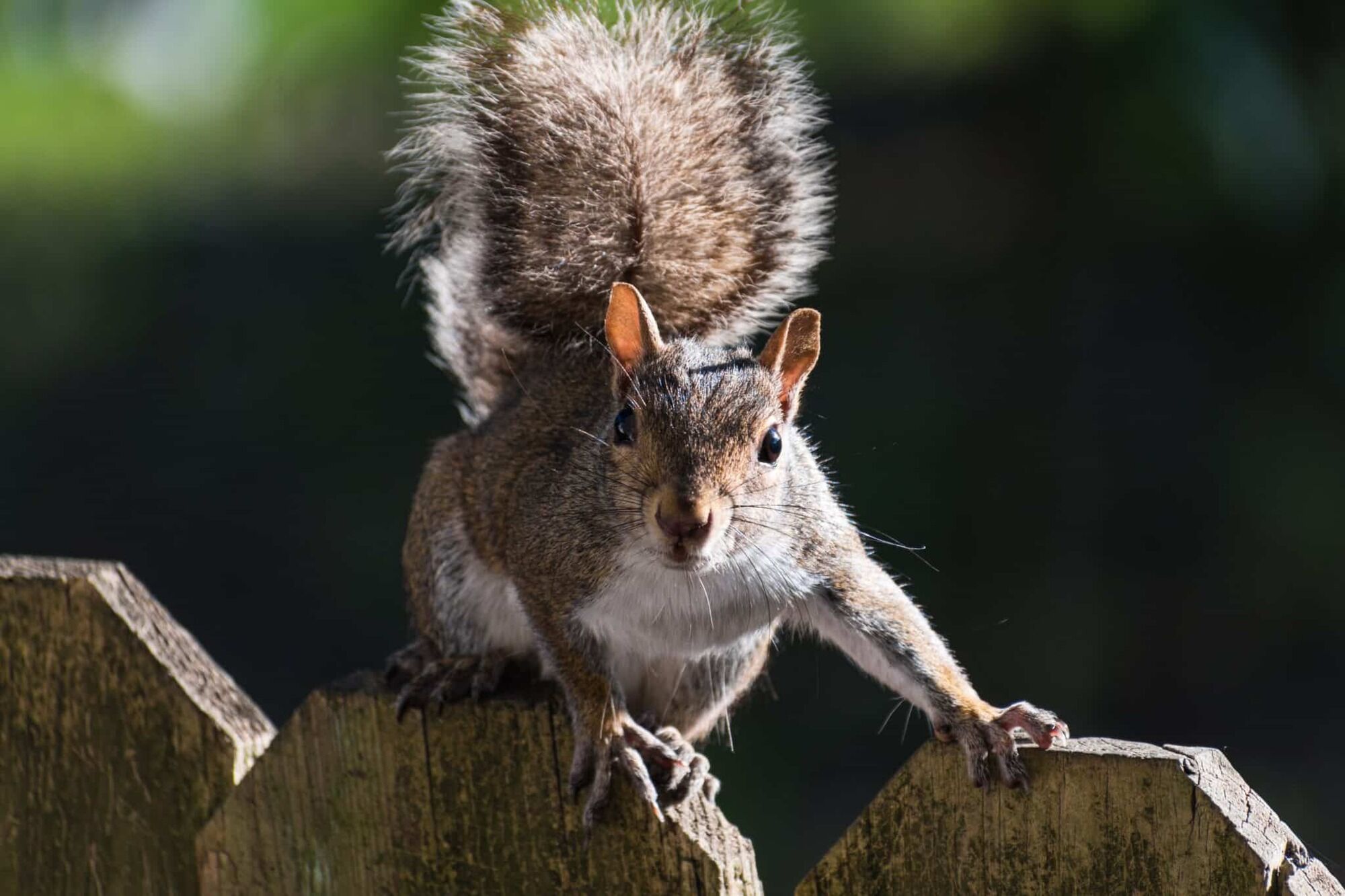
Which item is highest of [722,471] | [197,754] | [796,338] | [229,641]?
[796,338]

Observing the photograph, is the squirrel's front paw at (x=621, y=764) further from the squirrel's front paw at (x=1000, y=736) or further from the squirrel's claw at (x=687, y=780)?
the squirrel's front paw at (x=1000, y=736)

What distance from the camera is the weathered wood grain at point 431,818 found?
1.04m

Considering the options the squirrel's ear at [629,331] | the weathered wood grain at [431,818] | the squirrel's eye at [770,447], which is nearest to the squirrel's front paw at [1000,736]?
the weathered wood grain at [431,818]

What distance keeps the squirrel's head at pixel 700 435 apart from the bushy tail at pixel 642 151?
20 centimetres

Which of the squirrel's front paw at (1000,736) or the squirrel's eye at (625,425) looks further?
the squirrel's eye at (625,425)

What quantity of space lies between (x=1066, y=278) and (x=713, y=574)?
153cm

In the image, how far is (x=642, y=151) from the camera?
1.62 meters

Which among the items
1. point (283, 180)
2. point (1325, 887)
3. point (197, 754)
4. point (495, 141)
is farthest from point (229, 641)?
point (1325, 887)

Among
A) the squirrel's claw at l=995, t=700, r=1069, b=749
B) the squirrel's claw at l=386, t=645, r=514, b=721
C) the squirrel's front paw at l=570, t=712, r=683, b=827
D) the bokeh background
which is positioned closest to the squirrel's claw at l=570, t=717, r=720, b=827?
the squirrel's front paw at l=570, t=712, r=683, b=827

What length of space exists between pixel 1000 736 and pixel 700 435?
44 centimetres

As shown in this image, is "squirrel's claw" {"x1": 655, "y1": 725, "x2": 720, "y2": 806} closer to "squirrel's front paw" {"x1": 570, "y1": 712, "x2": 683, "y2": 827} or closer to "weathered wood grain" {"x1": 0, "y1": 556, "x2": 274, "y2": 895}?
"squirrel's front paw" {"x1": 570, "y1": 712, "x2": 683, "y2": 827}

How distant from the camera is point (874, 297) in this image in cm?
281

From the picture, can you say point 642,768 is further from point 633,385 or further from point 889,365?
point 889,365

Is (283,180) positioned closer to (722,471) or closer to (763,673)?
(763,673)
